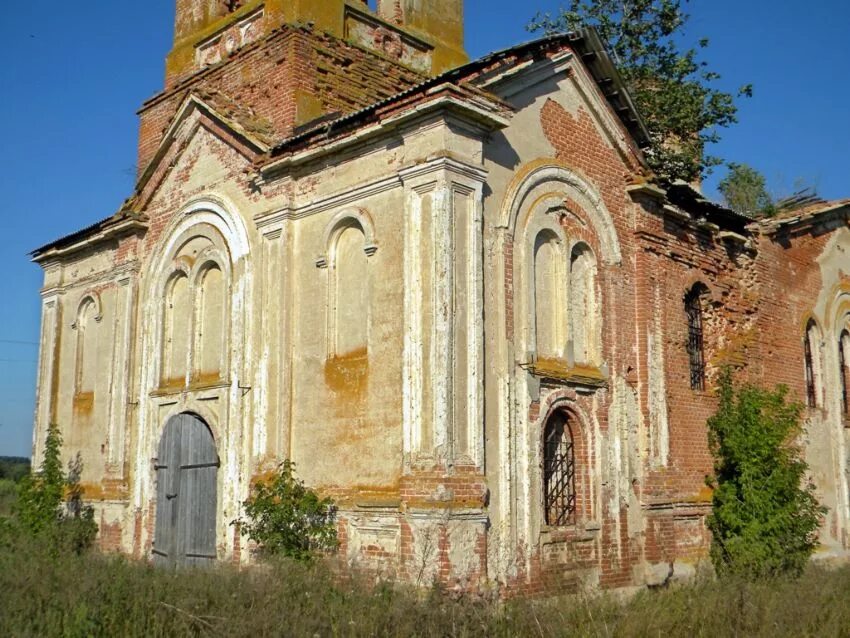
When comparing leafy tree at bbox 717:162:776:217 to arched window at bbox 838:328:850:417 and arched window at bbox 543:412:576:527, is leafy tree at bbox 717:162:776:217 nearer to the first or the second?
arched window at bbox 838:328:850:417

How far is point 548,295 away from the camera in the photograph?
11.5 m

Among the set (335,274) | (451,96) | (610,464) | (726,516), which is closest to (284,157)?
(335,274)

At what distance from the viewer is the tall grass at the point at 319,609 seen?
22.4 ft

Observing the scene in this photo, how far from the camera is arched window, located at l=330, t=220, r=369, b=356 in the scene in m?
11.0

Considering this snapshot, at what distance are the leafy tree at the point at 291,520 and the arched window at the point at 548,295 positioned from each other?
3342 millimetres

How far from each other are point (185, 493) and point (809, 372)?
37.9 feet

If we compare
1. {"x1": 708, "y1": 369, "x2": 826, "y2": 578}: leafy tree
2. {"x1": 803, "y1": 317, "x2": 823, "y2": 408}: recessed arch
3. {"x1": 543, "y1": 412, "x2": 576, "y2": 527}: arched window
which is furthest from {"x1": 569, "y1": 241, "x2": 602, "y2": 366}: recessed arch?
{"x1": 803, "y1": 317, "x2": 823, "y2": 408}: recessed arch

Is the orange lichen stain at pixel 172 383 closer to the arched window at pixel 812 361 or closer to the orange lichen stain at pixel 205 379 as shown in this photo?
the orange lichen stain at pixel 205 379

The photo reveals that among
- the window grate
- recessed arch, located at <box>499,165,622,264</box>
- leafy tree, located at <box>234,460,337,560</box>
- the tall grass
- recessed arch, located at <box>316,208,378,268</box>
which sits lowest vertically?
the tall grass

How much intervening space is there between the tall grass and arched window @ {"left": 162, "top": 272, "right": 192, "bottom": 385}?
477 centimetres

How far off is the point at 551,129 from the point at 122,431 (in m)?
8.35

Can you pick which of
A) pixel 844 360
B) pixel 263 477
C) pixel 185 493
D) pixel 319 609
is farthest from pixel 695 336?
pixel 319 609

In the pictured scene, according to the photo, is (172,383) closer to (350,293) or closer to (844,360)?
(350,293)

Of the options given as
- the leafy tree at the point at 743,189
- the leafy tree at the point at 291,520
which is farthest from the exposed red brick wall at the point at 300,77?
the leafy tree at the point at 743,189
